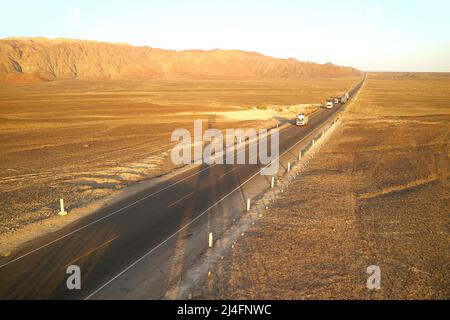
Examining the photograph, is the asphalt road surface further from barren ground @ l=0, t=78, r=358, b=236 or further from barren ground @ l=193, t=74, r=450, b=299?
barren ground @ l=193, t=74, r=450, b=299

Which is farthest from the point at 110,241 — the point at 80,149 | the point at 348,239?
the point at 80,149

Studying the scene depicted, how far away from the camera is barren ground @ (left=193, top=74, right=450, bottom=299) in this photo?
11812 millimetres

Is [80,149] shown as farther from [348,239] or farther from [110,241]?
[348,239]

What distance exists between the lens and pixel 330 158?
31609 millimetres

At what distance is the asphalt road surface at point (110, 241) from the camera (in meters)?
12.1

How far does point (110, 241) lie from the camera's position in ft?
50.3

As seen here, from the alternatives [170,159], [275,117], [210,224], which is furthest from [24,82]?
[210,224]

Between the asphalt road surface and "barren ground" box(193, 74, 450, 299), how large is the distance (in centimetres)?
310

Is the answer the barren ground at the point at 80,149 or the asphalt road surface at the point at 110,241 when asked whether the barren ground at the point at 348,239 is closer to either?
the asphalt road surface at the point at 110,241

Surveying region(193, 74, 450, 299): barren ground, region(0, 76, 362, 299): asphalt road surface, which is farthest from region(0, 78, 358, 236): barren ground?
region(193, 74, 450, 299): barren ground

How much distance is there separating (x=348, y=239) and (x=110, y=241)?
32.8 ft

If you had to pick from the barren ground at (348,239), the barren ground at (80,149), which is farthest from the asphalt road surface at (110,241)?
the barren ground at (348,239)

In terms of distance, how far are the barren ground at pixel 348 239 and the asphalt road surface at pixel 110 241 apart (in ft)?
10.2
